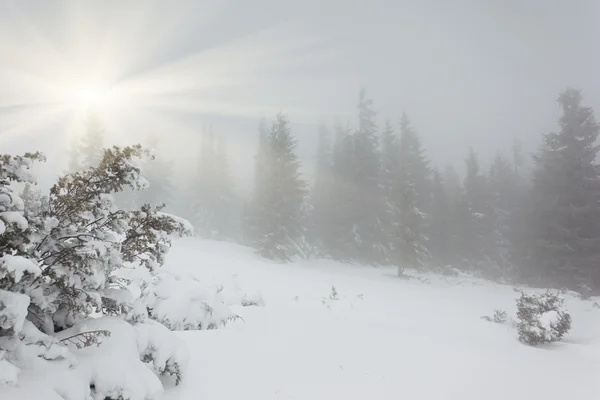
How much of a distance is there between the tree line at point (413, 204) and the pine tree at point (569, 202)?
0.07m

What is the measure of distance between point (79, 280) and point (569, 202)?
29.2 metres

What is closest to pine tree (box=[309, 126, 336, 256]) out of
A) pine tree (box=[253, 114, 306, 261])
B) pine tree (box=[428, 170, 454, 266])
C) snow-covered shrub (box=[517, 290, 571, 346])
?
pine tree (box=[253, 114, 306, 261])

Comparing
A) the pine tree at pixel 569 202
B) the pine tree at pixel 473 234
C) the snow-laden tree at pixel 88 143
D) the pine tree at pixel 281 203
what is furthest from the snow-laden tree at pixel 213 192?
the pine tree at pixel 569 202

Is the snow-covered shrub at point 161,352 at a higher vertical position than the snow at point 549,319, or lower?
higher

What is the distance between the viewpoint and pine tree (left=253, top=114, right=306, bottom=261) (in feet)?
85.9

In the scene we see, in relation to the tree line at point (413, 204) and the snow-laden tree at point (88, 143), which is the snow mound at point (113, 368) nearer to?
the tree line at point (413, 204)

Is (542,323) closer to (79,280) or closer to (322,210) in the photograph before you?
(79,280)

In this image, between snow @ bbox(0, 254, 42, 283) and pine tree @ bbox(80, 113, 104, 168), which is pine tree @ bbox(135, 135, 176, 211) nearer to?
pine tree @ bbox(80, 113, 104, 168)

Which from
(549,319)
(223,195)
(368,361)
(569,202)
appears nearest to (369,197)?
(569,202)

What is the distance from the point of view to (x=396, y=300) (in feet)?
45.9

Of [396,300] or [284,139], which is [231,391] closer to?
[396,300]

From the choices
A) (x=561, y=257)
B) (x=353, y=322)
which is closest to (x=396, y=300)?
(x=353, y=322)

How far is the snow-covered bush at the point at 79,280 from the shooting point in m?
2.38

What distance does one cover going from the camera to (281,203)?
91.7ft
